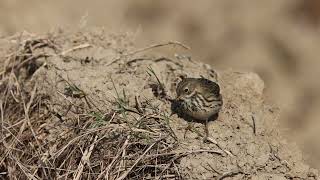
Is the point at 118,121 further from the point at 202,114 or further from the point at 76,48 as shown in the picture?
the point at 76,48

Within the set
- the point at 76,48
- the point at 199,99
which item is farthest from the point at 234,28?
the point at 199,99

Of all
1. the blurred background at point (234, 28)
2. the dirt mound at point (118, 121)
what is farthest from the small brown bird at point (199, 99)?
the blurred background at point (234, 28)

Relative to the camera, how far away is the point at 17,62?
24.1 ft

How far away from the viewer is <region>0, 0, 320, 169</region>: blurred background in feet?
34.3

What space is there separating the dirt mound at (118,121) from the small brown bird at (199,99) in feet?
0.36

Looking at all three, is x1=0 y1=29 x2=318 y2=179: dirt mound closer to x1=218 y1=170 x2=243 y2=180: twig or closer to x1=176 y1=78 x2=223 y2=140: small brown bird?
x1=218 y1=170 x2=243 y2=180: twig

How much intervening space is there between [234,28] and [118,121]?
18.4 feet

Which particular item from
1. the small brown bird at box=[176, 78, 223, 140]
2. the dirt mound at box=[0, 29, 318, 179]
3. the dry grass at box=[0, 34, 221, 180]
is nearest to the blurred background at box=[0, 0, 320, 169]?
the dirt mound at box=[0, 29, 318, 179]

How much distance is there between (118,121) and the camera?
6.20 metres

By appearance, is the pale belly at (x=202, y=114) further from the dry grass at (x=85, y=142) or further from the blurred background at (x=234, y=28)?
the blurred background at (x=234, y=28)

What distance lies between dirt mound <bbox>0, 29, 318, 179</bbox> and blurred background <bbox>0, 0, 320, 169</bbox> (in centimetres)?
293

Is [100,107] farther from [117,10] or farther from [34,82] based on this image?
[117,10]

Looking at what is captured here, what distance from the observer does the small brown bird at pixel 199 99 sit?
6180 millimetres

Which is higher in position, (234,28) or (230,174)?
(230,174)
